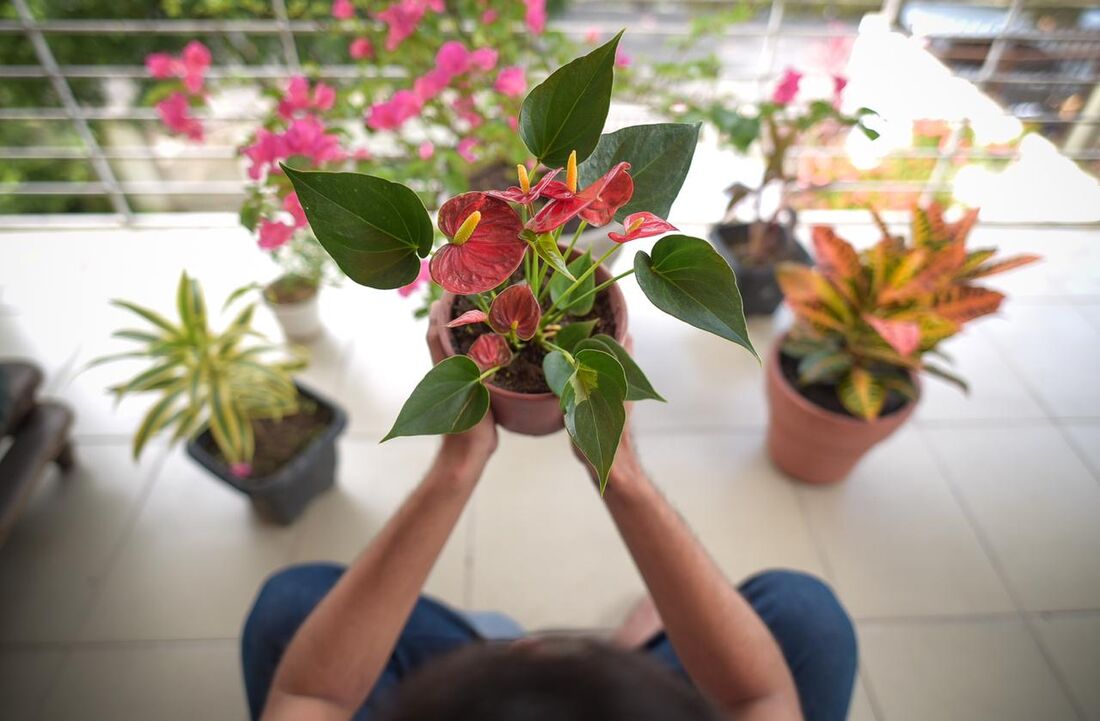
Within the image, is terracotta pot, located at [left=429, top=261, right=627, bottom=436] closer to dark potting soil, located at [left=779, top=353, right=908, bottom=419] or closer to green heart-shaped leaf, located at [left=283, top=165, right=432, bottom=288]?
green heart-shaped leaf, located at [left=283, top=165, right=432, bottom=288]

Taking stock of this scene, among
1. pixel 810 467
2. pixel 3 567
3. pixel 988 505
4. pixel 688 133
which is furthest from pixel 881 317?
pixel 3 567

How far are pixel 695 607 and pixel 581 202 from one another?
48cm

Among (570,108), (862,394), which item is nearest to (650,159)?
(570,108)

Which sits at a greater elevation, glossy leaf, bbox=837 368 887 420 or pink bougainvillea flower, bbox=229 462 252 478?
glossy leaf, bbox=837 368 887 420

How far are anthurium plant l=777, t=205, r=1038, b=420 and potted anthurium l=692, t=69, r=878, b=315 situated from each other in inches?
10.1

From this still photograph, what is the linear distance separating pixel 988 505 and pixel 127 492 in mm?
1926

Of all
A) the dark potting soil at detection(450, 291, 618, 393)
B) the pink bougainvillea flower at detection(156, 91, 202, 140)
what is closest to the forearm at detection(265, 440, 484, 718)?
the dark potting soil at detection(450, 291, 618, 393)

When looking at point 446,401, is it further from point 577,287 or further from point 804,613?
point 804,613

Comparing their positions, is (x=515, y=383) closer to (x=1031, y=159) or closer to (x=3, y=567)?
(x=3, y=567)

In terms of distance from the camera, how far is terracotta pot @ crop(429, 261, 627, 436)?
2.00ft

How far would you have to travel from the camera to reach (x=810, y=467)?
1392 mm

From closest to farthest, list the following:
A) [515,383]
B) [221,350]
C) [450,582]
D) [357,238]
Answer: [357,238] → [515,383] → [221,350] → [450,582]

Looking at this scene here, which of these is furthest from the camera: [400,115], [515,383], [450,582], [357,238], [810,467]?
[810,467]

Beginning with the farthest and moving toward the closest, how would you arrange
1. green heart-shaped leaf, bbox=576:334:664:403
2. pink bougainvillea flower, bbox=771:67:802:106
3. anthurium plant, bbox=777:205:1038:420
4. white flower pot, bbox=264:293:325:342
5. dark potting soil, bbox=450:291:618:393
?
white flower pot, bbox=264:293:325:342
pink bougainvillea flower, bbox=771:67:802:106
anthurium plant, bbox=777:205:1038:420
dark potting soil, bbox=450:291:618:393
green heart-shaped leaf, bbox=576:334:664:403
